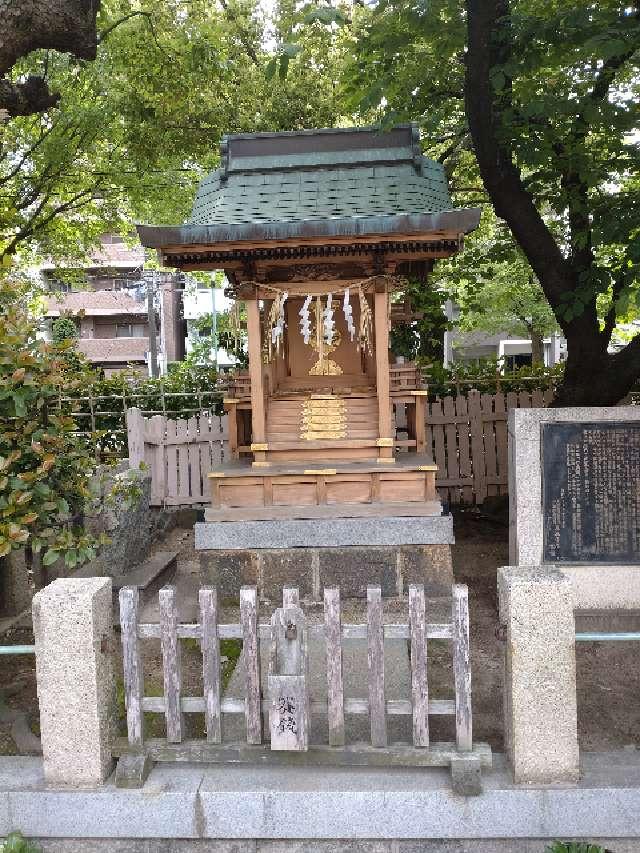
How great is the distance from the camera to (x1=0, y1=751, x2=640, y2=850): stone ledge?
3.22 meters

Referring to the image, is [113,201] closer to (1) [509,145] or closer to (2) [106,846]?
(1) [509,145]

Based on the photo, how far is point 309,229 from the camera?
634 centimetres

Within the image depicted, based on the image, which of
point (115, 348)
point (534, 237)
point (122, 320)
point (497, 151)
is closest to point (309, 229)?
point (497, 151)

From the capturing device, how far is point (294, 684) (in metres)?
3.25

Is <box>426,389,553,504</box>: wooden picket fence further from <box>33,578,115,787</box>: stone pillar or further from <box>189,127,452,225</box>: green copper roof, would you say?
<box>33,578,115,787</box>: stone pillar

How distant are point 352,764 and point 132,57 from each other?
1371 cm

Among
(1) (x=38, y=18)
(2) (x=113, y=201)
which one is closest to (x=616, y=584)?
(1) (x=38, y=18)

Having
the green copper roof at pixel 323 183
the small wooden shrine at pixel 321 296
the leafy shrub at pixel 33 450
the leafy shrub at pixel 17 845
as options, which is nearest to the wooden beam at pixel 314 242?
the small wooden shrine at pixel 321 296

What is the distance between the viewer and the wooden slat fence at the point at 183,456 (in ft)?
34.0

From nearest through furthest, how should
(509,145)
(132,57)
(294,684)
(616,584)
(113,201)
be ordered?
(294,684) < (616,584) < (509,145) < (132,57) < (113,201)

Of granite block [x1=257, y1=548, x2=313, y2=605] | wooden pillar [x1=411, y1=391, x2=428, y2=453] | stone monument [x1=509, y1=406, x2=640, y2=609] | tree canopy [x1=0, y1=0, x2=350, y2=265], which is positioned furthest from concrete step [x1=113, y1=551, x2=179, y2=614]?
tree canopy [x1=0, y1=0, x2=350, y2=265]

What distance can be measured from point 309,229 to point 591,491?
3.75 metres

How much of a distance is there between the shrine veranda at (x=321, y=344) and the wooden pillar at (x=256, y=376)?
0.01m

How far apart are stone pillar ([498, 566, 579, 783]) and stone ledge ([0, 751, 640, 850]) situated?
0.42ft
